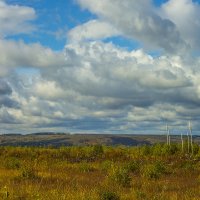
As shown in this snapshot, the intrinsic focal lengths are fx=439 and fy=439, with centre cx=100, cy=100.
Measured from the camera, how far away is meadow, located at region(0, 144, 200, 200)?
16734 mm

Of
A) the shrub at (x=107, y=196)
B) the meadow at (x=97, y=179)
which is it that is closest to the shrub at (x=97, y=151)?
the meadow at (x=97, y=179)

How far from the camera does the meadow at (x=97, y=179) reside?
16.7 metres

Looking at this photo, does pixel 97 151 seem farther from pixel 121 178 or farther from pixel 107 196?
pixel 107 196

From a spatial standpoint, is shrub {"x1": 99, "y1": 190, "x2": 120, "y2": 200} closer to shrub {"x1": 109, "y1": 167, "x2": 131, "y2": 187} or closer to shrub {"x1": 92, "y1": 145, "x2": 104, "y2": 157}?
shrub {"x1": 109, "y1": 167, "x2": 131, "y2": 187}

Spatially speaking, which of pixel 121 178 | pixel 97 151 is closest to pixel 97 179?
pixel 121 178

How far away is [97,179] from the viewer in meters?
26.2

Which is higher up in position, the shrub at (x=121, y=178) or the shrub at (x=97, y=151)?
the shrub at (x=97, y=151)

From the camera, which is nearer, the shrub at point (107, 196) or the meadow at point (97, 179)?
the shrub at point (107, 196)

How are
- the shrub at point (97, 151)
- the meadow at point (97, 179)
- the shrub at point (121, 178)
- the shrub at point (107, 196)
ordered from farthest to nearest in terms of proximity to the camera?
1. the shrub at point (97, 151)
2. the shrub at point (121, 178)
3. the meadow at point (97, 179)
4. the shrub at point (107, 196)

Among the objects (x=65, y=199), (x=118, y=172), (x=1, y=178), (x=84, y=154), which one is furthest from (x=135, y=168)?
(x=84, y=154)

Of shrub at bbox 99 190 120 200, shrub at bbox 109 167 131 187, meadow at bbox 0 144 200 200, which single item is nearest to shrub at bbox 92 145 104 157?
meadow at bbox 0 144 200 200

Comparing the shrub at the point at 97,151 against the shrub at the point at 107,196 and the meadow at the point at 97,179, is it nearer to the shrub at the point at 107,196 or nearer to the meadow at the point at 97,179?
the meadow at the point at 97,179

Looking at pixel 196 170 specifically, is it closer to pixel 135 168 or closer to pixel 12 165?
pixel 135 168

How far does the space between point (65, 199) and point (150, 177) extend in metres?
13.1
